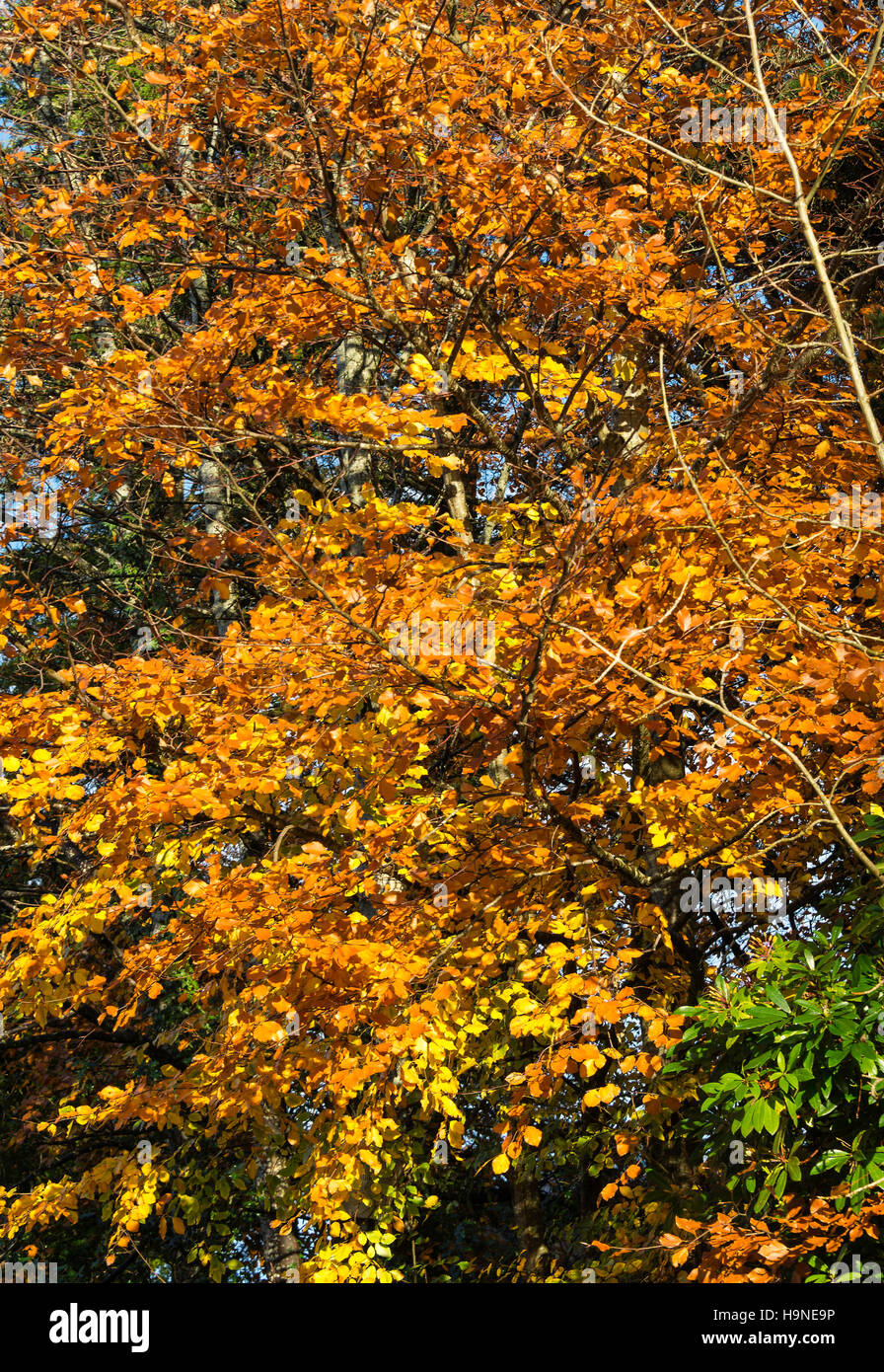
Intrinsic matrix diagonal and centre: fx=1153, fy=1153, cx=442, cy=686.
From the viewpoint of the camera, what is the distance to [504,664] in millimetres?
5770

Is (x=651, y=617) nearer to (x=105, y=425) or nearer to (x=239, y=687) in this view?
(x=239, y=687)

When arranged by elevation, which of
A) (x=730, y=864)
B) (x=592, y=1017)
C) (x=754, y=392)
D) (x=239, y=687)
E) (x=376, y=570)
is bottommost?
(x=592, y=1017)

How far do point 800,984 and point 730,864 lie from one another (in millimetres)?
1330

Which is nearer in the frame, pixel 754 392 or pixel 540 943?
pixel 754 392

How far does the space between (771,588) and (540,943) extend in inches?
140

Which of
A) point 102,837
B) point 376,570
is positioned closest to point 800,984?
point 376,570

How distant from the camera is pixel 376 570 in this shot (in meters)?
5.47

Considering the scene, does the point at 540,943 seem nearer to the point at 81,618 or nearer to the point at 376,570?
the point at 376,570

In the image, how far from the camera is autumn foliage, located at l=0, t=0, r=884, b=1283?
14.7ft

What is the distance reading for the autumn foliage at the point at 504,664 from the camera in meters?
4.47

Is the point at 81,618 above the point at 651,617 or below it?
above

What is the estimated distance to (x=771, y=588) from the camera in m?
4.93
